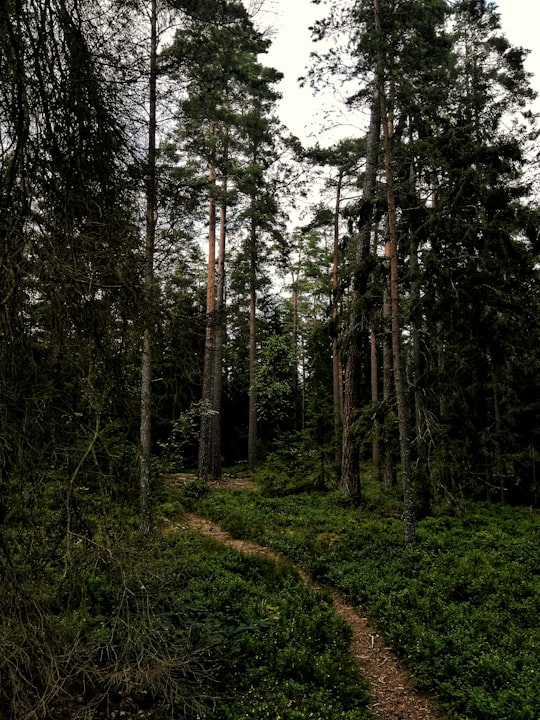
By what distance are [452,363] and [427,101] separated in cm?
647

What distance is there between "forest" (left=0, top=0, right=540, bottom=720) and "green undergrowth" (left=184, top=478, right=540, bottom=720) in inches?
2.2

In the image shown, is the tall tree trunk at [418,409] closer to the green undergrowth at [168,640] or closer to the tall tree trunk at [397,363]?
the tall tree trunk at [397,363]

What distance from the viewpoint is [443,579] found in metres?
7.45

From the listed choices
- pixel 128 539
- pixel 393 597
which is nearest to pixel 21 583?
pixel 128 539

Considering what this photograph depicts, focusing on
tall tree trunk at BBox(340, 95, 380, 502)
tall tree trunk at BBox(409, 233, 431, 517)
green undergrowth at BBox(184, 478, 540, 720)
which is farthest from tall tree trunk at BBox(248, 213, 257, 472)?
tall tree trunk at BBox(409, 233, 431, 517)

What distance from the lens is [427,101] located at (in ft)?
36.3

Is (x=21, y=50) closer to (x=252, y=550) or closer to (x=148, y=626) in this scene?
(x=148, y=626)

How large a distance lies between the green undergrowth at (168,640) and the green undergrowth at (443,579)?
33.1 inches

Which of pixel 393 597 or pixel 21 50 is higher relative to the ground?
pixel 21 50

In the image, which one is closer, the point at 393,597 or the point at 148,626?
the point at 148,626

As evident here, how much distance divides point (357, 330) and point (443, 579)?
18.4 feet

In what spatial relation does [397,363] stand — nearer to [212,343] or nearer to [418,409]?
[418,409]

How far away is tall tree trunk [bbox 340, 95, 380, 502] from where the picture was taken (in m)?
11.1

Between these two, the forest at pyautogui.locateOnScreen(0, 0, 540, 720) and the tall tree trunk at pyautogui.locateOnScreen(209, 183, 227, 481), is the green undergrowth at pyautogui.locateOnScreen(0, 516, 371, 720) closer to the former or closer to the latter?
the forest at pyautogui.locateOnScreen(0, 0, 540, 720)
